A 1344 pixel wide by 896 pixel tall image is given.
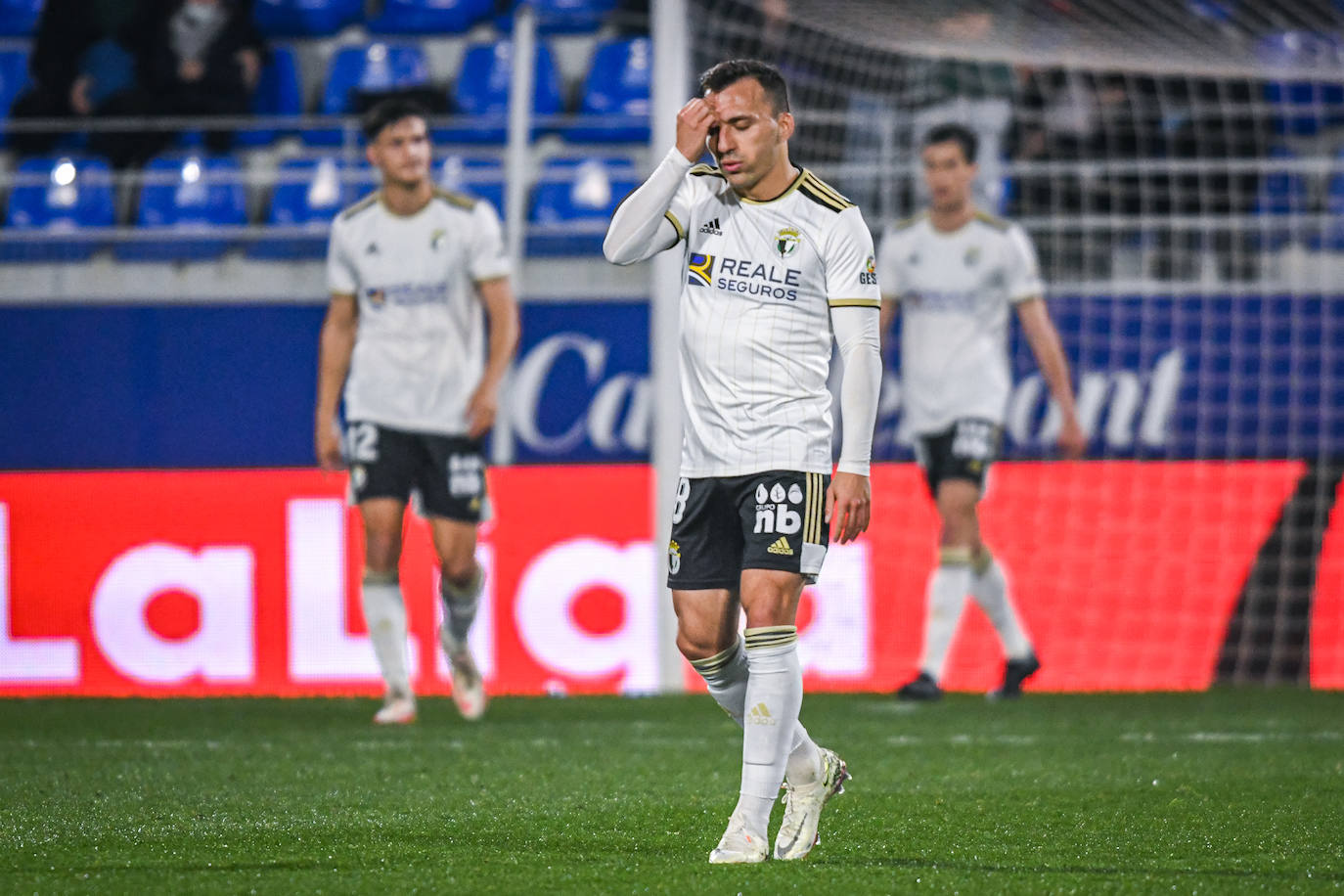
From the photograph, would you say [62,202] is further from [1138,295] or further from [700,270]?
[700,270]

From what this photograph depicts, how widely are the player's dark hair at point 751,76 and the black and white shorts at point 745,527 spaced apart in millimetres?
763

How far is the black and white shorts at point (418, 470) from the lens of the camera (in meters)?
6.65

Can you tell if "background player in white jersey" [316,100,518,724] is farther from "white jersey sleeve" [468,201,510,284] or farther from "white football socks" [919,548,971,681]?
"white football socks" [919,548,971,681]

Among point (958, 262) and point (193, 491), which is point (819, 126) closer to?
point (958, 262)

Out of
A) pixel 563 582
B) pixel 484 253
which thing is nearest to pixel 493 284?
pixel 484 253

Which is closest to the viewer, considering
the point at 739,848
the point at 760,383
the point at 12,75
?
the point at 739,848

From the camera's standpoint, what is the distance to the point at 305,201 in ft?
34.9

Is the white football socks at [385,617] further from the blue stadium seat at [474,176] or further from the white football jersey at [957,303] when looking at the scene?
the blue stadium seat at [474,176]

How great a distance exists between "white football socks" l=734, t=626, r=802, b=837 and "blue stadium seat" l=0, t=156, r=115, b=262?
734 centimetres

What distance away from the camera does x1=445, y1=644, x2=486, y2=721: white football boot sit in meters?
6.89

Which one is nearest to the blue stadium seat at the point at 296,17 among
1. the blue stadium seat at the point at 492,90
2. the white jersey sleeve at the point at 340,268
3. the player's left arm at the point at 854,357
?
the blue stadium seat at the point at 492,90

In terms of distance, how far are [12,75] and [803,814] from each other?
9.28 meters

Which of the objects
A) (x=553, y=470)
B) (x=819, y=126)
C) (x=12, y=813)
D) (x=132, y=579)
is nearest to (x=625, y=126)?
(x=819, y=126)

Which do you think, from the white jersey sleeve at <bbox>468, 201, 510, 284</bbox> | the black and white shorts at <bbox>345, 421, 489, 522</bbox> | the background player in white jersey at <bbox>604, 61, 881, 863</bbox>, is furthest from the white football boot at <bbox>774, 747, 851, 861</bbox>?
the white jersey sleeve at <bbox>468, 201, 510, 284</bbox>
